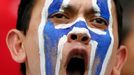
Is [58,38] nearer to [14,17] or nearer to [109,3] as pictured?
[109,3]

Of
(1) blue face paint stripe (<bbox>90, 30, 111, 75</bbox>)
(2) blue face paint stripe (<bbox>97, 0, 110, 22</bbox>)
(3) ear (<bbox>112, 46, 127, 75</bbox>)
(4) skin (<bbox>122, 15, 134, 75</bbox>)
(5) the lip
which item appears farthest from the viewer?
(4) skin (<bbox>122, 15, 134, 75</bbox>)

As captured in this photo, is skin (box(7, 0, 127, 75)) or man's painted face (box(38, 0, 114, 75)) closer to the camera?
man's painted face (box(38, 0, 114, 75))

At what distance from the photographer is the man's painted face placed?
8.56 ft

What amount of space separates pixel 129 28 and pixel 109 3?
46 cm

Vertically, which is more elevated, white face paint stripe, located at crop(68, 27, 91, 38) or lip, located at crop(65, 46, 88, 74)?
white face paint stripe, located at crop(68, 27, 91, 38)

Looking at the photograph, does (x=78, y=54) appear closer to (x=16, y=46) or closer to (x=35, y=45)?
(x=35, y=45)

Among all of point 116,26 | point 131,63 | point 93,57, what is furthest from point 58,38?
point 131,63

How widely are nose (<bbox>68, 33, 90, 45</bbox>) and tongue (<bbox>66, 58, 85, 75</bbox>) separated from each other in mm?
81

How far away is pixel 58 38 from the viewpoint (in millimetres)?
2646

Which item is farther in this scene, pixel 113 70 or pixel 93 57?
pixel 113 70

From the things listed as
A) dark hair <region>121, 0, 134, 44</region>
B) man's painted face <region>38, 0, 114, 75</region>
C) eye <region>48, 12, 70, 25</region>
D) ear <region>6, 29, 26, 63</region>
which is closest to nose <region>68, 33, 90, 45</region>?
man's painted face <region>38, 0, 114, 75</region>

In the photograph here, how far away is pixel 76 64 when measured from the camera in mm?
2656

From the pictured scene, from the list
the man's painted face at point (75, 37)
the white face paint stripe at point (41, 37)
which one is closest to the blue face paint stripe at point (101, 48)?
the man's painted face at point (75, 37)

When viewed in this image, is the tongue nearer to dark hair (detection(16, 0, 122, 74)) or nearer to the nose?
the nose
